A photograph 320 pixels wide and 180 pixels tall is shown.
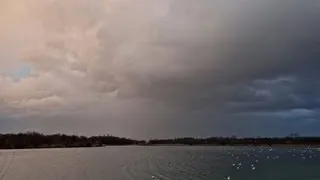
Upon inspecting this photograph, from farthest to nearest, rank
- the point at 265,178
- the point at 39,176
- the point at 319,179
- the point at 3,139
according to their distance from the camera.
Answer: the point at 3,139, the point at 39,176, the point at 265,178, the point at 319,179

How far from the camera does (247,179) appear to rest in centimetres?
5178

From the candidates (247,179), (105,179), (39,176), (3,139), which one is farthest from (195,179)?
(3,139)

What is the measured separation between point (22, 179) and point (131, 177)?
1315 cm

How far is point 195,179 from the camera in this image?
50.7 meters

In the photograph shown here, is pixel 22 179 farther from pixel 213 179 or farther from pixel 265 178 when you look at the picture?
pixel 265 178

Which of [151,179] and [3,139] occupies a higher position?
[3,139]

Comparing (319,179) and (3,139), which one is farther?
(3,139)

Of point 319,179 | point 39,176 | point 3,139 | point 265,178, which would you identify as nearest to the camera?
point 319,179

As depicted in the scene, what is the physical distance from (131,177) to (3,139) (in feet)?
523

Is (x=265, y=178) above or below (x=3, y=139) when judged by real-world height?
below

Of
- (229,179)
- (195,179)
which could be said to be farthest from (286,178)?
(195,179)

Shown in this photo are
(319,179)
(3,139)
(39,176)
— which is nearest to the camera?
(319,179)

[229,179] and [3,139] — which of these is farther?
[3,139]

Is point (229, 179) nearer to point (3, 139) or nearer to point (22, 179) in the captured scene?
point (22, 179)
